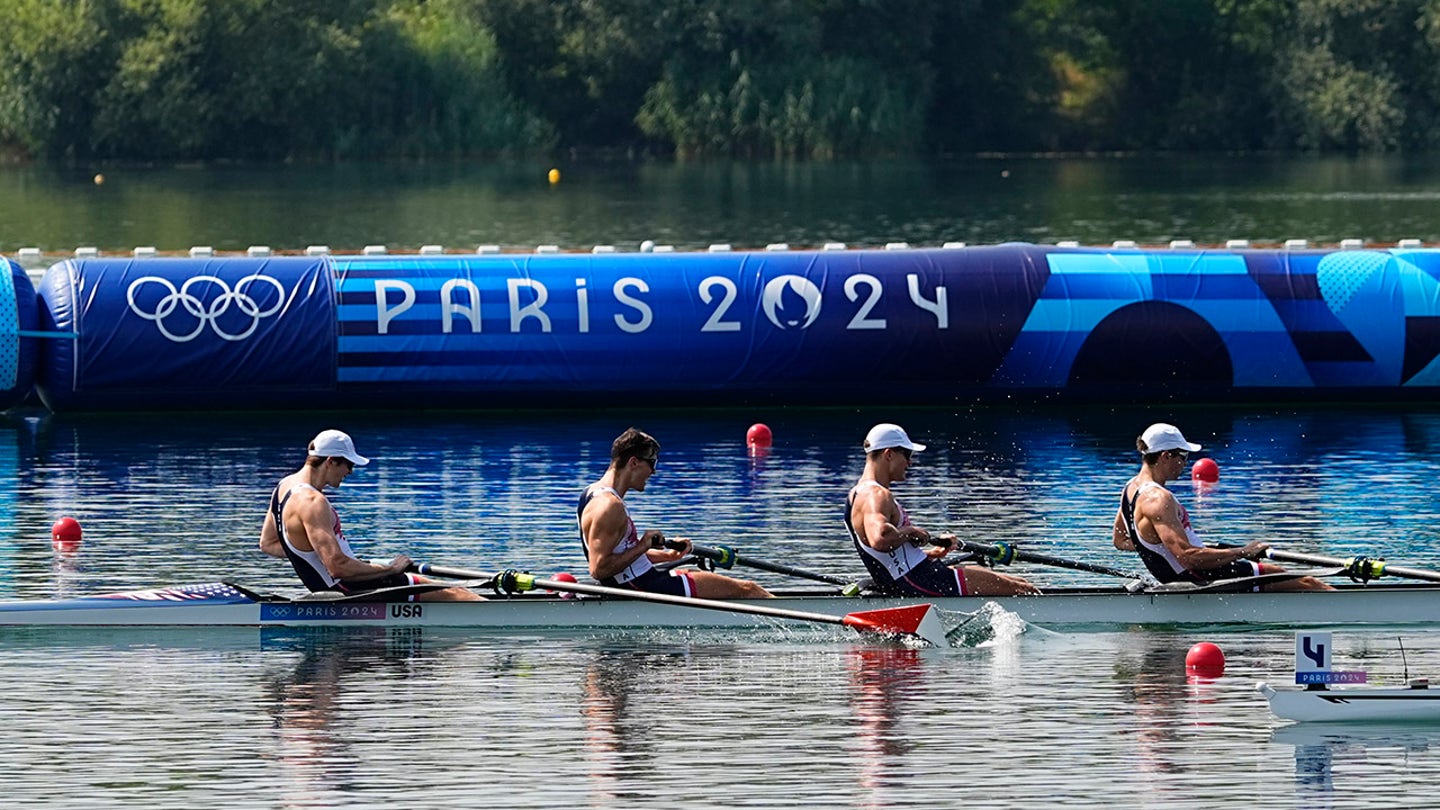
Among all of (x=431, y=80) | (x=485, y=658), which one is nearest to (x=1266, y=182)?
(x=431, y=80)

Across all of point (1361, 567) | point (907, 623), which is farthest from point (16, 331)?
point (1361, 567)

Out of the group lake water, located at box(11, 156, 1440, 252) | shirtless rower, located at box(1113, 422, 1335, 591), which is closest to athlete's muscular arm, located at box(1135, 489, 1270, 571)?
shirtless rower, located at box(1113, 422, 1335, 591)

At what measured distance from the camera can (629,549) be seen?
19531 millimetres

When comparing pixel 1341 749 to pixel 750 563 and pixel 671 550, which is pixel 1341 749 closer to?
pixel 671 550

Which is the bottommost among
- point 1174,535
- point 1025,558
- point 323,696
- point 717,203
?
point 323,696

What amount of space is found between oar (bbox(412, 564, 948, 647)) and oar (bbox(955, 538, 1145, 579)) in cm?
112

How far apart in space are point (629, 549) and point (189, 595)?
3.38 metres

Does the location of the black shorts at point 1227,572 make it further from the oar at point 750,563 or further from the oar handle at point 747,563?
the oar handle at point 747,563

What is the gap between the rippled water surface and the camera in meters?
15.0

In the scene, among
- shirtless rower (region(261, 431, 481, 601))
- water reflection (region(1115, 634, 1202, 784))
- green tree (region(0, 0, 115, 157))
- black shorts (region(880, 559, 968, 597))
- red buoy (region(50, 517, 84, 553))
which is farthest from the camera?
green tree (region(0, 0, 115, 157))

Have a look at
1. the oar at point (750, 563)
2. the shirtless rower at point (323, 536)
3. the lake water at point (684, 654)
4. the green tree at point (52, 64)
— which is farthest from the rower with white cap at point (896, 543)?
the green tree at point (52, 64)

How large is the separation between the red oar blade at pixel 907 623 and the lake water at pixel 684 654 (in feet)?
0.85

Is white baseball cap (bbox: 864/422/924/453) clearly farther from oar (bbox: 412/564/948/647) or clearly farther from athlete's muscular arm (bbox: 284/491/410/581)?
athlete's muscular arm (bbox: 284/491/410/581)

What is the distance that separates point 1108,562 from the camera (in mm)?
22578
